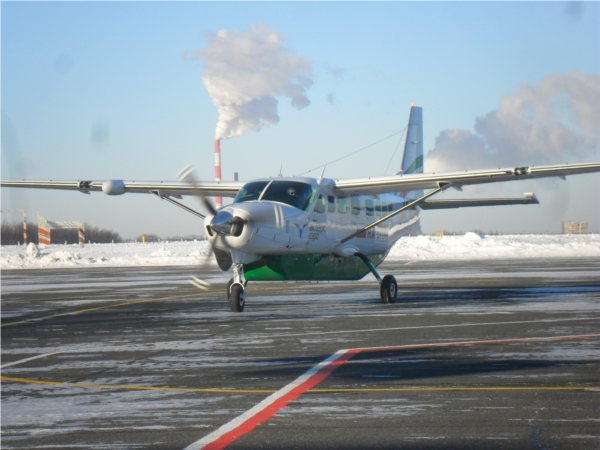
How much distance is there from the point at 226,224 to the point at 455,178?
7.09 m

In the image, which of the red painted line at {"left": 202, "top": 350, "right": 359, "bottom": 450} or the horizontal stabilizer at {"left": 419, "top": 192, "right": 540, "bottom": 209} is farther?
the horizontal stabilizer at {"left": 419, "top": 192, "right": 540, "bottom": 209}

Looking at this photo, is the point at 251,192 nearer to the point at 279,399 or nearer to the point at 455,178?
the point at 455,178

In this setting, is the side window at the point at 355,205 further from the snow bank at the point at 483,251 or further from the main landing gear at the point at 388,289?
the snow bank at the point at 483,251

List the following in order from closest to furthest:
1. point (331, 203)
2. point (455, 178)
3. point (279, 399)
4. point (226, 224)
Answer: point (279, 399), point (226, 224), point (455, 178), point (331, 203)

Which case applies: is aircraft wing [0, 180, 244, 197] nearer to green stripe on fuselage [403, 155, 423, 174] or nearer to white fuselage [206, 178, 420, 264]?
white fuselage [206, 178, 420, 264]

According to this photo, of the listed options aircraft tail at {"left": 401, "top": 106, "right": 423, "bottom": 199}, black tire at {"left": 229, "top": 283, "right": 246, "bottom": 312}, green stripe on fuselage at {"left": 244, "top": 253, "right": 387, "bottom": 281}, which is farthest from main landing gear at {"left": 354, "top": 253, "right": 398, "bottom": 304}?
aircraft tail at {"left": 401, "top": 106, "right": 423, "bottom": 199}

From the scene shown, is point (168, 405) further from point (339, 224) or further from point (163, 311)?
point (339, 224)

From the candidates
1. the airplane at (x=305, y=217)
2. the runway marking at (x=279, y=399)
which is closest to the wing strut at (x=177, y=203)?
the airplane at (x=305, y=217)

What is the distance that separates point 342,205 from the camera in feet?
66.7

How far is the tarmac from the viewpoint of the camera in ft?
19.5

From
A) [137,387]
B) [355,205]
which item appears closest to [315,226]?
[355,205]

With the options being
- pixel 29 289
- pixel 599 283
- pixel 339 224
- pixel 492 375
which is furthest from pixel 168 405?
pixel 29 289

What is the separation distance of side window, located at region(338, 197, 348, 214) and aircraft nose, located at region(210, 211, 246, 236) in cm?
473

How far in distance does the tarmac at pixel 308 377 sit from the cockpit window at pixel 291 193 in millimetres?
2606
